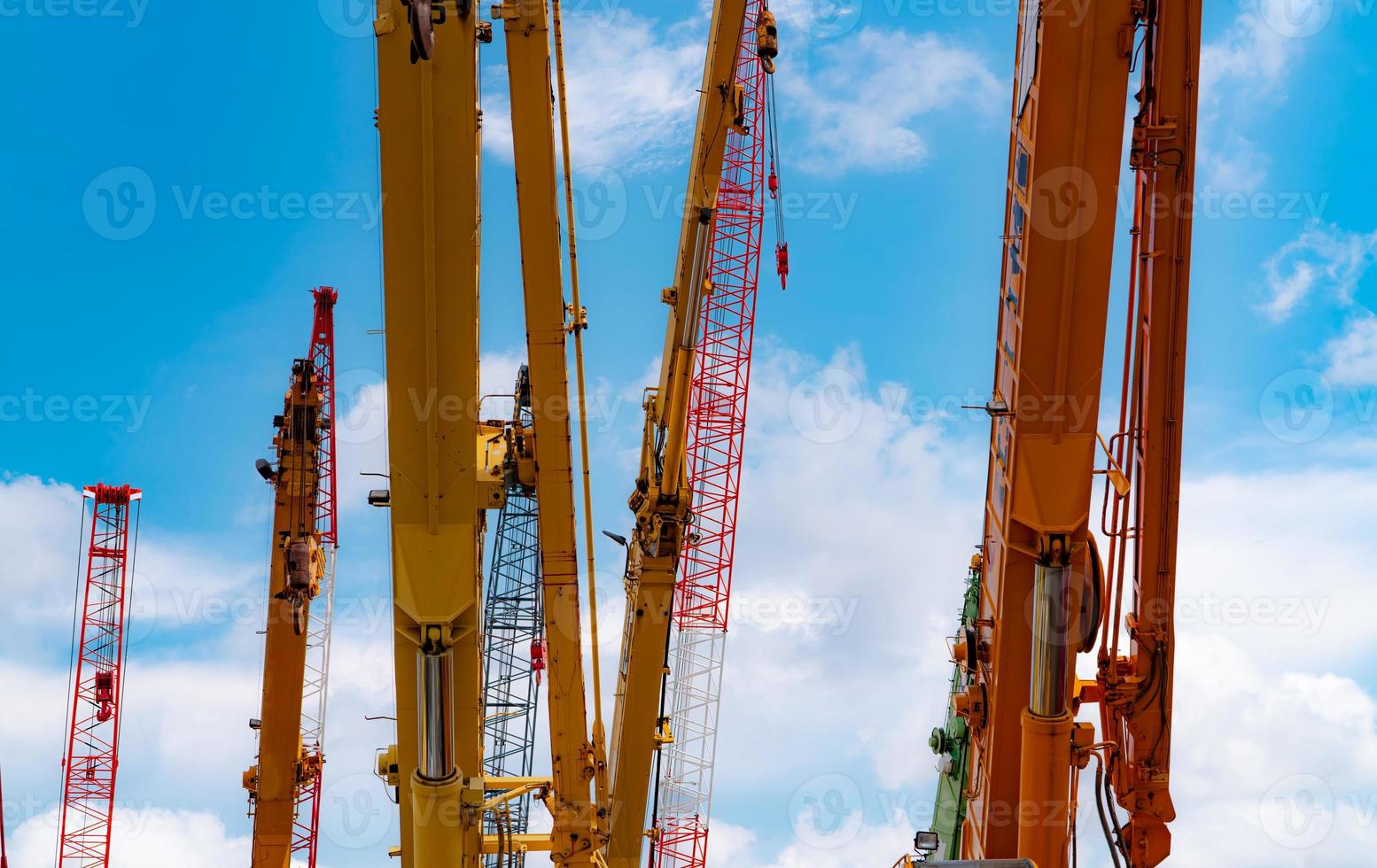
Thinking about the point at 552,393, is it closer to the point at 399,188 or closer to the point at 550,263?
the point at 550,263

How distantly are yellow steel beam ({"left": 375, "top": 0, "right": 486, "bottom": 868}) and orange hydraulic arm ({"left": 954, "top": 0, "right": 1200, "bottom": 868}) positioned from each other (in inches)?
220

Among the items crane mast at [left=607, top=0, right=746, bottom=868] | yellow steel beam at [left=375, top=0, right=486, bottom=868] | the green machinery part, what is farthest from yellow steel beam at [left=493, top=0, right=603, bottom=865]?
the green machinery part

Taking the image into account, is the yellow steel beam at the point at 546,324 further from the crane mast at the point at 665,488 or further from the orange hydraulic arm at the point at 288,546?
the orange hydraulic arm at the point at 288,546

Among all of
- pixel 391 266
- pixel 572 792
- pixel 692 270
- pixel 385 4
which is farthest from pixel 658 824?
pixel 385 4

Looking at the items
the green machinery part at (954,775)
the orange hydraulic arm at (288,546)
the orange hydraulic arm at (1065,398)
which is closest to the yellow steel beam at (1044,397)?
the orange hydraulic arm at (1065,398)

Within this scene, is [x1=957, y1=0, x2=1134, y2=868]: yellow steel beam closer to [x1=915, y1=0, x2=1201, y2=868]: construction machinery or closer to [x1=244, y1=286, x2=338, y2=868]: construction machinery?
[x1=915, y1=0, x2=1201, y2=868]: construction machinery

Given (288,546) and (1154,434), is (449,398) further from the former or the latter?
(288,546)

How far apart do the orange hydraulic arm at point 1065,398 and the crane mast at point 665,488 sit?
26.7ft

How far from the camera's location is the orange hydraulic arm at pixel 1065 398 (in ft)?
37.9

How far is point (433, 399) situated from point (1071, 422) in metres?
6.55

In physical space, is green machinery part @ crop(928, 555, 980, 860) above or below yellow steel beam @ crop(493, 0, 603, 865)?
below

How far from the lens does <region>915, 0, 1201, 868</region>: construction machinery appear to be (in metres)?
11.6

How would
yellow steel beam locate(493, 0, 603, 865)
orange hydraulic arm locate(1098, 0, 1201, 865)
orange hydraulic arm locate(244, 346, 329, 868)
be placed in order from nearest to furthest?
orange hydraulic arm locate(1098, 0, 1201, 865) → yellow steel beam locate(493, 0, 603, 865) → orange hydraulic arm locate(244, 346, 329, 868)

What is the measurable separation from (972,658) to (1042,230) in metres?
5.05
